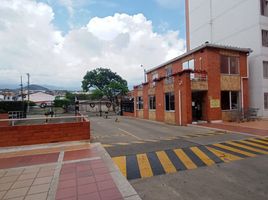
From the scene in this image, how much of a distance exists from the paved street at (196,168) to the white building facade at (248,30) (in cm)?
1095

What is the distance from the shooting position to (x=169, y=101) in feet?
56.3

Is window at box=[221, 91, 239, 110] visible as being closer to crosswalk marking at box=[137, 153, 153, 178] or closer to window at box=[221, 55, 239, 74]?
window at box=[221, 55, 239, 74]

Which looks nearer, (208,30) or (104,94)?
(208,30)

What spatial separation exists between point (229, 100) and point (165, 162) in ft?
41.8

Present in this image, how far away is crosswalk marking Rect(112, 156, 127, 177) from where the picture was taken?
5.40m

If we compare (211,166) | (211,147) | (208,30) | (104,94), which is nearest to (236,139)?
(211,147)

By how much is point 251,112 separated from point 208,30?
38.8 feet

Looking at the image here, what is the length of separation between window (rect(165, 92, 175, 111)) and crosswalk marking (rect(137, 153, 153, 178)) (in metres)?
10.2

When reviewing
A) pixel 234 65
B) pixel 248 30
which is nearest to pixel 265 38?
pixel 248 30

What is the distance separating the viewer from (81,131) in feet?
29.1

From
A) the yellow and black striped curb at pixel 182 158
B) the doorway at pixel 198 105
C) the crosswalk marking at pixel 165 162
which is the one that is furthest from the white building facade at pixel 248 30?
the crosswalk marking at pixel 165 162

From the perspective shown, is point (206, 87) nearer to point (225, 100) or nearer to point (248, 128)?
point (225, 100)

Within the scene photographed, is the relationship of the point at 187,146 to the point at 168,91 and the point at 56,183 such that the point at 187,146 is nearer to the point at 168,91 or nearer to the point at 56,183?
the point at 56,183

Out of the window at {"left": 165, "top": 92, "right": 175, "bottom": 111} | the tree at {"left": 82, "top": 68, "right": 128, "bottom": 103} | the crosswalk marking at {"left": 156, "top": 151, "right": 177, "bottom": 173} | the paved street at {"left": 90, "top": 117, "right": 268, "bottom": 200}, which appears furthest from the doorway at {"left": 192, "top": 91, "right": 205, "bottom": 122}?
the tree at {"left": 82, "top": 68, "right": 128, "bottom": 103}
